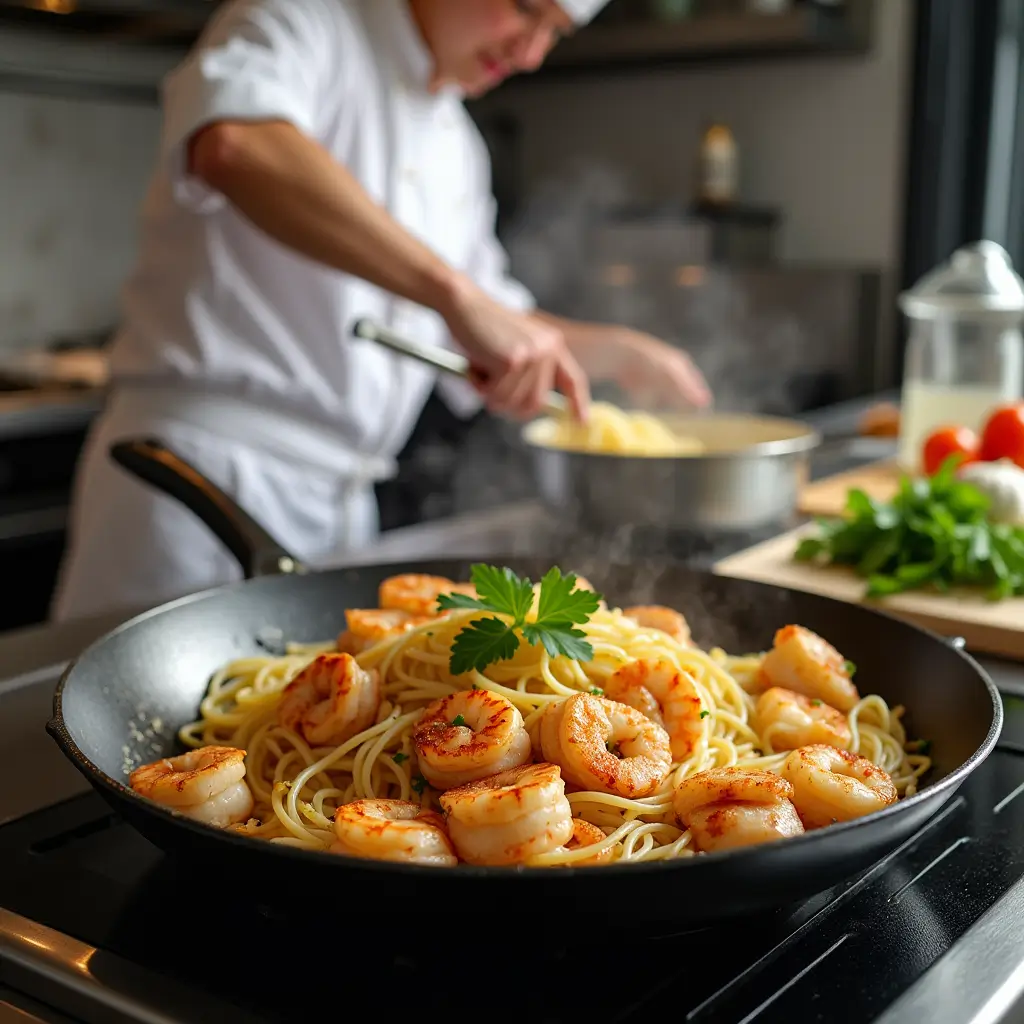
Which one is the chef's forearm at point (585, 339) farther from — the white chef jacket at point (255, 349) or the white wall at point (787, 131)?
the white wall at point (787, 131)

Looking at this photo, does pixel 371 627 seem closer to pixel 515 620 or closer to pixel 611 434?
pixel 515 620

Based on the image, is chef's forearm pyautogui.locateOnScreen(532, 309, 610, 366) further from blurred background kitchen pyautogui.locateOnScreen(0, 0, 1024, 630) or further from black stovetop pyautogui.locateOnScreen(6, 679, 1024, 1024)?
black stovetop pyautogui.locateOnScreen(6, 679, 1024, 1024)

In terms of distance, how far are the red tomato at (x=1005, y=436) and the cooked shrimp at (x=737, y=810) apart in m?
1.36

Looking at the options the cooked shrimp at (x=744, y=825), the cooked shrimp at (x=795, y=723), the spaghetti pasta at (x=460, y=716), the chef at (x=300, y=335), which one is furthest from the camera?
the chef at (x=300, y=335)

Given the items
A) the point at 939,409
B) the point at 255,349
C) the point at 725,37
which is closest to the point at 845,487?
the point at 939,409

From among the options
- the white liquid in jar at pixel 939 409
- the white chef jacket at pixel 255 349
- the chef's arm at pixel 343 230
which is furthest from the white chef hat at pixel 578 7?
the white liquid in jar at pixel 939 409

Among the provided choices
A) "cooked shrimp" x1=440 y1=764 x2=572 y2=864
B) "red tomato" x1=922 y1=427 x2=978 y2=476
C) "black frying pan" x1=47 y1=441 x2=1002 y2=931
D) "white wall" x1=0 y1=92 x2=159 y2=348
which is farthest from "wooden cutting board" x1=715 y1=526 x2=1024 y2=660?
"white wall" x1=0 y1=92 x2=159 y2=348

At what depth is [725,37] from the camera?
4.09 meters

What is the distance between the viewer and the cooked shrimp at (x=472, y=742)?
82 centimetres

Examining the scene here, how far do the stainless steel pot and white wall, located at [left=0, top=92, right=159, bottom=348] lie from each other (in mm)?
3072

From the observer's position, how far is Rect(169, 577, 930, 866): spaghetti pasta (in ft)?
2.86

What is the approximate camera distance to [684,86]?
471cm

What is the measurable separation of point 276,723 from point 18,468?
2688 millimetres

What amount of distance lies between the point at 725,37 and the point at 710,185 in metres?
0.52
